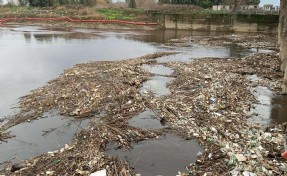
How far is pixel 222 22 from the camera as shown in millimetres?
32312

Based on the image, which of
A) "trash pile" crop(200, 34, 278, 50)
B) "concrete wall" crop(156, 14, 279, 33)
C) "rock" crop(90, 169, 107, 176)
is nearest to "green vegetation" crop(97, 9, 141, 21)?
"concrete wall" crop(156, 14, 279, 33)

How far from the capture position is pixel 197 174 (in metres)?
5.21

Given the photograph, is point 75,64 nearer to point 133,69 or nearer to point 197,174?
point 133,69

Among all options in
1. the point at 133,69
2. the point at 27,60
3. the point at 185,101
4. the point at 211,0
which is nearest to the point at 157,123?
the point at 185,101

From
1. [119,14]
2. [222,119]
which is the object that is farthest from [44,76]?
[119,14]

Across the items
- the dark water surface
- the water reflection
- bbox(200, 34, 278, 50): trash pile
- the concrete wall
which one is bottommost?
the dark water surface

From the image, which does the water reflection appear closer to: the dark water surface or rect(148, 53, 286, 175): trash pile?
the dark water surface

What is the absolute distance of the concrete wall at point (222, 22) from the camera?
3036 centimetres

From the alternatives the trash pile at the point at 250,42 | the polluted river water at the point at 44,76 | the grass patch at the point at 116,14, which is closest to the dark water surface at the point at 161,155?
the polluted river water at the point at 44,76

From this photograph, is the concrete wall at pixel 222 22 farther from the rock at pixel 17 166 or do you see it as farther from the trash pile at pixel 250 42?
the rock at pixel 17 166

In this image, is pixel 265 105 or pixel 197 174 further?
pixel 265 105

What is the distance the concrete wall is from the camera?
30359 millimetres

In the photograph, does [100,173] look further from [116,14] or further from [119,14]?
[116,14]

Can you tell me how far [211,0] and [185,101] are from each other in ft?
137
